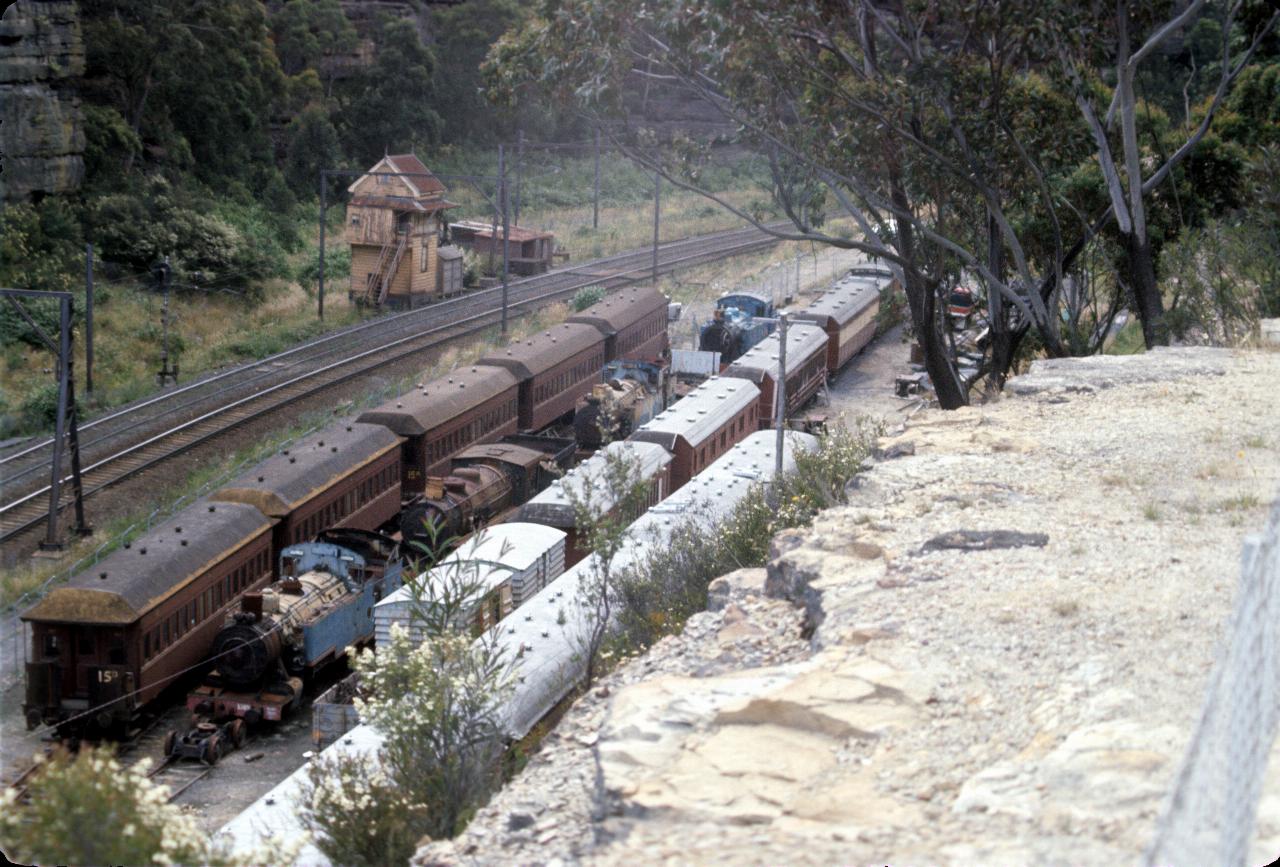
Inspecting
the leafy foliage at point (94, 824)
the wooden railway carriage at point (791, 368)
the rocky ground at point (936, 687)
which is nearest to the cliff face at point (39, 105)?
the wooden railway carriage at point (791, 368)

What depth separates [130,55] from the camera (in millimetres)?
57125

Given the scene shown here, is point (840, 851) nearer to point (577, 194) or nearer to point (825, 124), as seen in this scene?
point (825, 124)

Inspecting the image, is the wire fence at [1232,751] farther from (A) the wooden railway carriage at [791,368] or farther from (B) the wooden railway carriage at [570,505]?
(A) the wooden railway carriage at [791,368]

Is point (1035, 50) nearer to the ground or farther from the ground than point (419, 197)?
farther from the ground

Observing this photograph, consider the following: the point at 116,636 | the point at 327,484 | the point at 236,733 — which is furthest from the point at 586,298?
the point at 116,636

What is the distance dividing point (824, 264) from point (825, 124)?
39788 mm

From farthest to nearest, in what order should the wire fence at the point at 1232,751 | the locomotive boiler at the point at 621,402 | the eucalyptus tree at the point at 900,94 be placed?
the locomotive boiler at the point at 621,402, the eucalyptus tree at the point at 900,94, the wire fence at the point at 1232,751

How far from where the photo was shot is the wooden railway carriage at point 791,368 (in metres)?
35.9

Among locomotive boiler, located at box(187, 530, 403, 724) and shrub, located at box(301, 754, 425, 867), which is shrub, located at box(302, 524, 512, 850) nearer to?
shrub, located at box(301, 754, 425, 867)

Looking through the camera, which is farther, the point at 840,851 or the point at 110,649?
the point at 110,649

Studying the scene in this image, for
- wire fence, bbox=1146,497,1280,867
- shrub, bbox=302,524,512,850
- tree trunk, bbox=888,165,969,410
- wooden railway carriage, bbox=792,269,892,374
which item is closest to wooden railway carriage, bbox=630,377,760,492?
tree trunk, bbox=888,165,969,410

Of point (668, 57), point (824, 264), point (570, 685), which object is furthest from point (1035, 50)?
point (824, 264)

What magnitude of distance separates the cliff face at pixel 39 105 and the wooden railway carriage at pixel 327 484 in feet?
92.0

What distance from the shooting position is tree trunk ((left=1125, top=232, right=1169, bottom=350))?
22969 mm
